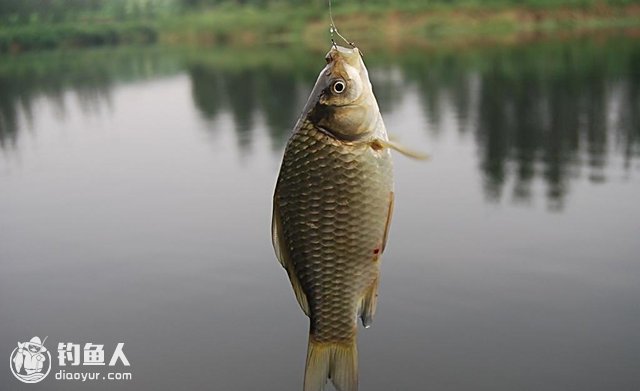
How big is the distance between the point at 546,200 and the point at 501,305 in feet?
13.7

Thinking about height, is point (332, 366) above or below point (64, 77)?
above

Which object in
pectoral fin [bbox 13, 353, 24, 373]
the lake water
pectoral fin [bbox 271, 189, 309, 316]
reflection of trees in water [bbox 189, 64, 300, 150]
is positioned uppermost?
pectoral fin [bbox 271, 189, 309, 316]

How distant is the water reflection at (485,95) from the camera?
50.1 ft

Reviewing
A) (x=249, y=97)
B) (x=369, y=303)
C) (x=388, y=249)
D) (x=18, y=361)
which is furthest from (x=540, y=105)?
(x=369, y=303)

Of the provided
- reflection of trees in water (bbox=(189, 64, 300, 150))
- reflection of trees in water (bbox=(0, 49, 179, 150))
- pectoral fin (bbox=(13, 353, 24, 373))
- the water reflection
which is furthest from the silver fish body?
reflection of trees in water (bbox=(0, 49, 179, 150))

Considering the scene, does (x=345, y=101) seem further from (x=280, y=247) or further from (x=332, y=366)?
(x=332, y=366)

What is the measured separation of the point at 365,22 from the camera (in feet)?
130

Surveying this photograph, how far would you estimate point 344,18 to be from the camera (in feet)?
125

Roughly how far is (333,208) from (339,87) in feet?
0.93

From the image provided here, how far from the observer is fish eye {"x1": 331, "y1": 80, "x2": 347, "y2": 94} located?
1.70m

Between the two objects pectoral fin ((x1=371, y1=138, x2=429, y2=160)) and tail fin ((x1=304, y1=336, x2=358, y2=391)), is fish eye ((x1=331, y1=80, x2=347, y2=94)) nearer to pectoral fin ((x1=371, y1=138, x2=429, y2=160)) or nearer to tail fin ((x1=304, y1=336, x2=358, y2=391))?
pectoral fin ((x1=371, y1=138, x2=429, y2=160))

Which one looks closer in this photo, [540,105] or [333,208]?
[333,208]

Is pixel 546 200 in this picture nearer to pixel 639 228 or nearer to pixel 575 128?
pixel 639 228

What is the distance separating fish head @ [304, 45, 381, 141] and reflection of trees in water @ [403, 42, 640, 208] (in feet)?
36.5
